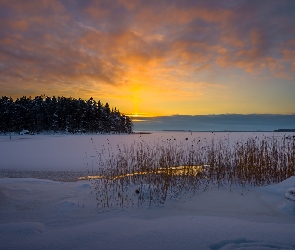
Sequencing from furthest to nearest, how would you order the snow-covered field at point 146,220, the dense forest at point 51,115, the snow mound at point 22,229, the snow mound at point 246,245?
the dense forest at point 51,115
the snow mound at point 22,229
the snow-covered field at point 146,220
the snow mound at point 246,245

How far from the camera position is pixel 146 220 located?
3596mm

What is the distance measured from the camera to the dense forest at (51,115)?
1999 inches

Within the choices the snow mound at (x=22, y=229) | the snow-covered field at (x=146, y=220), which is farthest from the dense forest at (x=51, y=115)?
the snow mound at (x=22, y=229)

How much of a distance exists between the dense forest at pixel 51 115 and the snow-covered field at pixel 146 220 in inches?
1940

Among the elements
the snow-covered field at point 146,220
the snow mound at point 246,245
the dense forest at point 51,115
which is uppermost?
the dense forest at point 51,115

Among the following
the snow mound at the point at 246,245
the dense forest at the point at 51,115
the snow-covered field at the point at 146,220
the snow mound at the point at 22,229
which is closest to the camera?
the snow mound at the point at 246,245

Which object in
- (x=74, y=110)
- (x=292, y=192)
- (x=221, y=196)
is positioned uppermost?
(x=74, y=110)

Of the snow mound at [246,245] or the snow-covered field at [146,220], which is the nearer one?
the snow mound at [246,245]

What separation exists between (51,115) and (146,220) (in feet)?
178

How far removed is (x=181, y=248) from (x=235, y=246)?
629mm

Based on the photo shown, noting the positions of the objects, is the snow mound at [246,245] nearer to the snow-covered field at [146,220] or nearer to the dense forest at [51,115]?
the snow-covered field at [146,220]

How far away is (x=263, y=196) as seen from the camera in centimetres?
512

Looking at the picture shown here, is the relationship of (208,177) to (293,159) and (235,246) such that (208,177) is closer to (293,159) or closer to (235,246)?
(293,159)

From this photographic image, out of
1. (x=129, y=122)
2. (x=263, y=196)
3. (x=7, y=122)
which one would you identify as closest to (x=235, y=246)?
(x=263, y=196)
